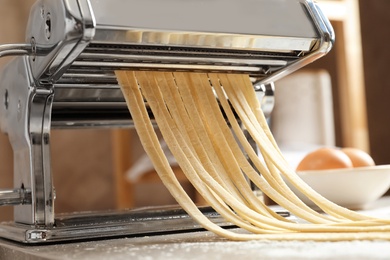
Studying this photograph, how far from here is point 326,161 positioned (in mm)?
1024

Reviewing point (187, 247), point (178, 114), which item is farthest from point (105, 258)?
point (178, 114)

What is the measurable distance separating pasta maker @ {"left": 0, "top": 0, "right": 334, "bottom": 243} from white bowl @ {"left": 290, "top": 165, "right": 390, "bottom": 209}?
0.22 metres

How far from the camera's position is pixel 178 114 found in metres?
0.68

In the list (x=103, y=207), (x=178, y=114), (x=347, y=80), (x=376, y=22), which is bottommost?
(x=103, y=207)

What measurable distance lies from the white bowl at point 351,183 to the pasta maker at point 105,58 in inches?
8.9

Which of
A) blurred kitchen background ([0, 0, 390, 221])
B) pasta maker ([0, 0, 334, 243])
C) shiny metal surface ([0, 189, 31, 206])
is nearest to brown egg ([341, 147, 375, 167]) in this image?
pasta maker ([0, 0, 334, 243])

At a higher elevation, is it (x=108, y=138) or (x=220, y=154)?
(x=108, y=138)

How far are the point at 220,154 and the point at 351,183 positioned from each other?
0.30m

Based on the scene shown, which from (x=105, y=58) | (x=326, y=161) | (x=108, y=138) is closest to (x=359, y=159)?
(x=326, y=161)

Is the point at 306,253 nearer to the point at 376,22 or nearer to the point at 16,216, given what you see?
the point at 16,216

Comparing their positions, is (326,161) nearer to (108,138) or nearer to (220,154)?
(220,154)

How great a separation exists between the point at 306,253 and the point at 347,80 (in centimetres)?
181

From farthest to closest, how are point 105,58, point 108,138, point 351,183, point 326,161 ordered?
point 108,138, point 326,161, point 351,183, point 105,58

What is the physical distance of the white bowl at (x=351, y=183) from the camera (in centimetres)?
91
